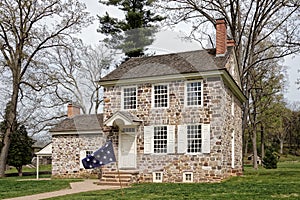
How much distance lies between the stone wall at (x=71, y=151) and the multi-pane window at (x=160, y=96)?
548 cm

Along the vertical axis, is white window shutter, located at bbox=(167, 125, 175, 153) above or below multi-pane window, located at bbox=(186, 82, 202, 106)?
below

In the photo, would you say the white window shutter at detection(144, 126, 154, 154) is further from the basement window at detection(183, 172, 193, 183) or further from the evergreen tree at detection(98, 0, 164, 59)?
the evergreen tree at detection(98, 0, 164, 59)

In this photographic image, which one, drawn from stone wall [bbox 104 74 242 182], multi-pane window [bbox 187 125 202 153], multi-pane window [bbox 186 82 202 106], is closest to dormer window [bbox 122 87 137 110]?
stone wall [bbox 104 74 242 182]

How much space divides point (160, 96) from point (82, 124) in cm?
748

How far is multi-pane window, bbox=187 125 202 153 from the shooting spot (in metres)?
16.6

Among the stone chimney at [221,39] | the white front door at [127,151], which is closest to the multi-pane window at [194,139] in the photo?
→ the white front door at [127,151]

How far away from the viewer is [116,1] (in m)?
32.0

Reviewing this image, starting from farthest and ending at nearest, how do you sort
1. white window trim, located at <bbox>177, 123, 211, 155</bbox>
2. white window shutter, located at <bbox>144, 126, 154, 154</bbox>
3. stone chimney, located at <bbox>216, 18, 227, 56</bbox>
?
stone chimney, located at <bbox>216, 18, 227, 56</bbox>
white window shutter, located at <bbox>144, 126, 154, 154</bbox>
white window trim, located at <bbox>177, 123, 211, 155</bbox>

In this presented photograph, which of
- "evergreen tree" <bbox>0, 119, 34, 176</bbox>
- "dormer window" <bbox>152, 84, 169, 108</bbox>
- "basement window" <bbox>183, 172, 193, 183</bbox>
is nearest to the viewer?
"basement window" <bbox>183, 172, 193, 183</bbox>

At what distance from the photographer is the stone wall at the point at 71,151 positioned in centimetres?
2212

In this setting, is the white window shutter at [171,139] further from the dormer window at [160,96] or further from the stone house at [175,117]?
the dormer window at [160,96]

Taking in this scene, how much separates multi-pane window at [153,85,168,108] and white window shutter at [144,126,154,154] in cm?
116

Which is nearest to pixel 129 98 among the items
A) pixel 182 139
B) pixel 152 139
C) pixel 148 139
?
pixel 148 139

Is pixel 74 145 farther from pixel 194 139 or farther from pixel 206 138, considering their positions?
pixel 206 138
